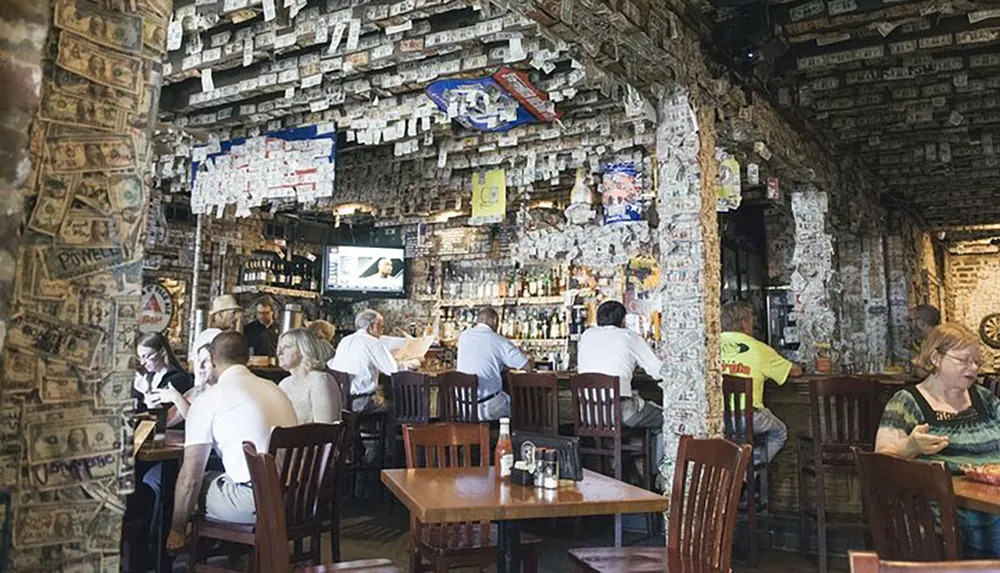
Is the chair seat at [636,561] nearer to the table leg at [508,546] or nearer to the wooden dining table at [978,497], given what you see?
the table leg at [508,546]

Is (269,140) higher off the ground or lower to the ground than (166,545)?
higher

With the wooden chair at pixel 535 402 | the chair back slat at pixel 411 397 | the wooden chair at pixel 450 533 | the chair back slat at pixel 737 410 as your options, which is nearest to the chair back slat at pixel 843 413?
the chair back slat at pixel 737 410

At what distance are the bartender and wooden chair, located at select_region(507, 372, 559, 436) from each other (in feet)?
12.8

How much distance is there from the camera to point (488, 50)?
5180mm

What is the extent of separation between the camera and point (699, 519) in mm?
2574

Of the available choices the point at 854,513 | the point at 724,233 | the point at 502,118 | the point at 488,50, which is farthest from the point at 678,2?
the point at 724,233

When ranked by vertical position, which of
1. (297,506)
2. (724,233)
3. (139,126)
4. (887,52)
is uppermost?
(887,52)

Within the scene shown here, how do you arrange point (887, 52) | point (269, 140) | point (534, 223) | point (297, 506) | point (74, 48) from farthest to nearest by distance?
1. point (534, 223)
2. point (269, 140)
3. point (887, 52)
4. point (297, 506)
5. point (74, 48)

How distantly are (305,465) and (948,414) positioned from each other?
2.74 m

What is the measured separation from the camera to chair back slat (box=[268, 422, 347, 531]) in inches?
118

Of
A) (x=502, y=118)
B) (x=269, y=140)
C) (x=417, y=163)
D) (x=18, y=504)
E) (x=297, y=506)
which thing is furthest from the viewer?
(x=417, y=163)

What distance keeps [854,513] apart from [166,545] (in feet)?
14.2

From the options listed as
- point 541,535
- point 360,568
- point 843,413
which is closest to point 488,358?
point 541,535

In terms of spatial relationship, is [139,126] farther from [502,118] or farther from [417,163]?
[417,163]
